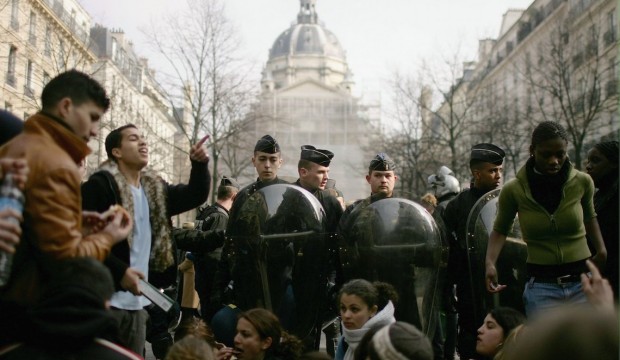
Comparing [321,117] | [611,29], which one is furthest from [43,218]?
[321,117]

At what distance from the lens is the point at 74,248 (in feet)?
9.64

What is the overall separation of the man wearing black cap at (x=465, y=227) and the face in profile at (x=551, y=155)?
157 centimetres

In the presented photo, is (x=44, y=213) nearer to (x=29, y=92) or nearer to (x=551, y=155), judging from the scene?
(x=551, y=155)

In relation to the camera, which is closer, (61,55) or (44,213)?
(44,213)

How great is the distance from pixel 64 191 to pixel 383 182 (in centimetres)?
366

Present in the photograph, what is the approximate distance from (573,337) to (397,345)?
1646 millimetres

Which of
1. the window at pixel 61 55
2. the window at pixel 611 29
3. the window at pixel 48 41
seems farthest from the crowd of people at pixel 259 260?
the window at pixel 611 29

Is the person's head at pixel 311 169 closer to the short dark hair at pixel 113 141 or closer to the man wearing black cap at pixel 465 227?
the man wearing black cap at pixel 465 227

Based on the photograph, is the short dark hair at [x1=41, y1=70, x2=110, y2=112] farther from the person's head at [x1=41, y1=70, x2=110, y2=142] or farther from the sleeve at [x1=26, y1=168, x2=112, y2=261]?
the sleeve at [x1=26, y1=168, x2=112, y2=261]

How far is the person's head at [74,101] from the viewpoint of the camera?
3189 mm

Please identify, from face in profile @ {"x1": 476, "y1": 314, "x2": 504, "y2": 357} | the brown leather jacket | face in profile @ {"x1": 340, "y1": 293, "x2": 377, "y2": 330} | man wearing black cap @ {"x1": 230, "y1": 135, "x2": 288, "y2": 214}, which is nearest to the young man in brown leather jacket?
the brown leather jacket

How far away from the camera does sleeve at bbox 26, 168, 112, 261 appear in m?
2.87

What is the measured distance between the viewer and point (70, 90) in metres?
3.22

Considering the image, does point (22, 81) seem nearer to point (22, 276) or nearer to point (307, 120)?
point (22, 276)
